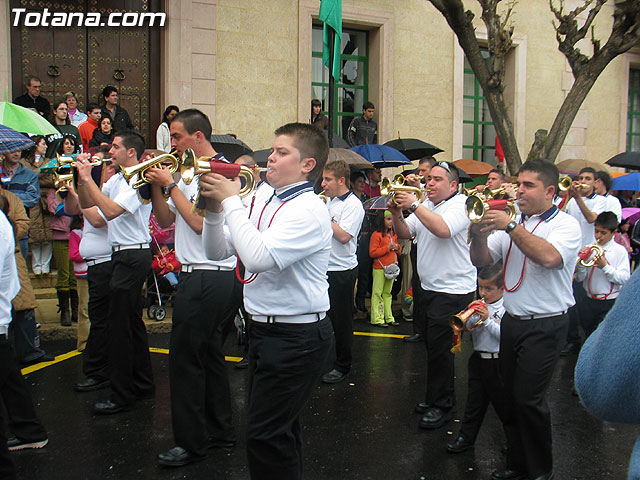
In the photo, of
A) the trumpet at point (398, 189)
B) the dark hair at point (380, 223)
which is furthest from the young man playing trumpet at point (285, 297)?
the dark hair at point (380, 223)

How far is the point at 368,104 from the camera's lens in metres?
13.5

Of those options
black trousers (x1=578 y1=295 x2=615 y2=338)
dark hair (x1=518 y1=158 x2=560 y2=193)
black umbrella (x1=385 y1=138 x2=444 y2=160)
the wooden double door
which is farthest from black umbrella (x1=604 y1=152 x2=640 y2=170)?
dark hair (x1=518 y1=158 x2=560 y2=193)

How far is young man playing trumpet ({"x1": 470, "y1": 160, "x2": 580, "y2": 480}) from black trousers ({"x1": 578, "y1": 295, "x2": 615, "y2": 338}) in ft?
10.3

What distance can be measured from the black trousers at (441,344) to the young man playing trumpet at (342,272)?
1.35 m

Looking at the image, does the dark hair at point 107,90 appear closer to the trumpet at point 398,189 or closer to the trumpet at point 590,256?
the trumpet at point 398,189

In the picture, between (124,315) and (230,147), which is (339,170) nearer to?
(124,315)

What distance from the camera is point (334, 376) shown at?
21.7ft

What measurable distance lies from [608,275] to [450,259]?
7.91ft

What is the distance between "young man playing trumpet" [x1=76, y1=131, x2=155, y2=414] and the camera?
5.55 m

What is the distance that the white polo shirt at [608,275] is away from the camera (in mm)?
7062

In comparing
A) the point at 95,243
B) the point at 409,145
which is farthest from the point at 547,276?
the point at 409,145

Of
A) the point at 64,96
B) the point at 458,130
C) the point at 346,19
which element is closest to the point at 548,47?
the point at 458,130

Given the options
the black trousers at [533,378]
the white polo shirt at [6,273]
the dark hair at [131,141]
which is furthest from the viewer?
the dark hair at [131,141]

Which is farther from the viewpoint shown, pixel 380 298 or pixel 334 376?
pixel 380 298
